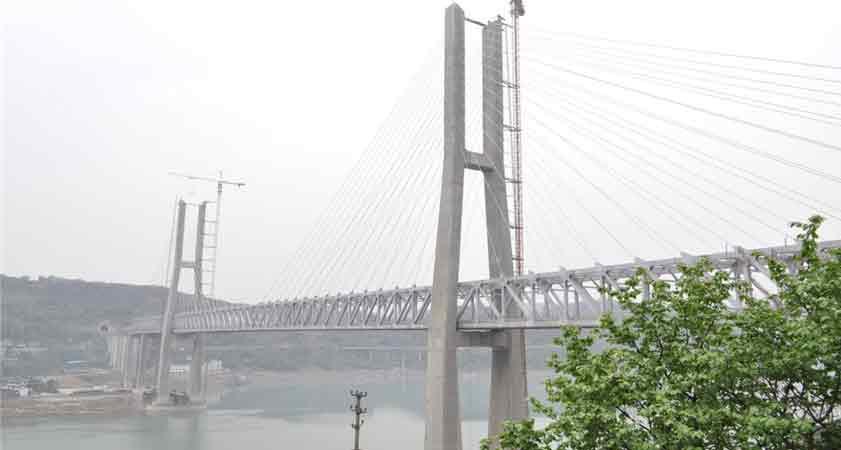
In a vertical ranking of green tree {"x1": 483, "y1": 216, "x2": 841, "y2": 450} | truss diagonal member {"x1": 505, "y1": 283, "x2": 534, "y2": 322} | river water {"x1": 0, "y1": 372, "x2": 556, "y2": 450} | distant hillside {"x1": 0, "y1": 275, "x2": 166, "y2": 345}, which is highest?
distant hillside {"x1": 0, "y1": 275, "x2": 166, "y2": 345}

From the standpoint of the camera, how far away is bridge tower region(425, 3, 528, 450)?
24.0 meters

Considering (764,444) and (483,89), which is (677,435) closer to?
(764,444)

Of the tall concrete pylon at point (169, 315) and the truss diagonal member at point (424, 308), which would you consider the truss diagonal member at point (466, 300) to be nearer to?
the truss diagonal member at point (424, 308)

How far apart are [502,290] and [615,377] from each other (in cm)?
1434

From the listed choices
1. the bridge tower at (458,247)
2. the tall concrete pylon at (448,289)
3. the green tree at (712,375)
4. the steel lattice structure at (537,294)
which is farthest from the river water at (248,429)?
the green tree at (712,375)

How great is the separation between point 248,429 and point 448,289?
3422cm

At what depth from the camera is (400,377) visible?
442 ft

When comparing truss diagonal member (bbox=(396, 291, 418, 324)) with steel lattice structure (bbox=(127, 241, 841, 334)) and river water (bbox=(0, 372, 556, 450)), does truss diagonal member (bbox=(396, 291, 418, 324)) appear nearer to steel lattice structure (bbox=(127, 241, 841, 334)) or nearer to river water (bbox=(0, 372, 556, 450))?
steel lattice structure (bbox=(127, 241, 841, 334))

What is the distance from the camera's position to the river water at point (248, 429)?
4478 centimetres

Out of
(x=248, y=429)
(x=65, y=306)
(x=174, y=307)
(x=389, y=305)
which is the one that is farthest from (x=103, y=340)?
(x=389, y=305)

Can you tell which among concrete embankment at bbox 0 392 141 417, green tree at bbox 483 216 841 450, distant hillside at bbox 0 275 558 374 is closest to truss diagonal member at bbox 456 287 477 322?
green tree at bbox 483 216 841 450

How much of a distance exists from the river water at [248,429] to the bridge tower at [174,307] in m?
4.20

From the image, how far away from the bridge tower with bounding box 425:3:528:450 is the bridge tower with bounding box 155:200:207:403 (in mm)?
50848

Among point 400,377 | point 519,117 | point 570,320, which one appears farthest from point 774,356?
point 400,377
